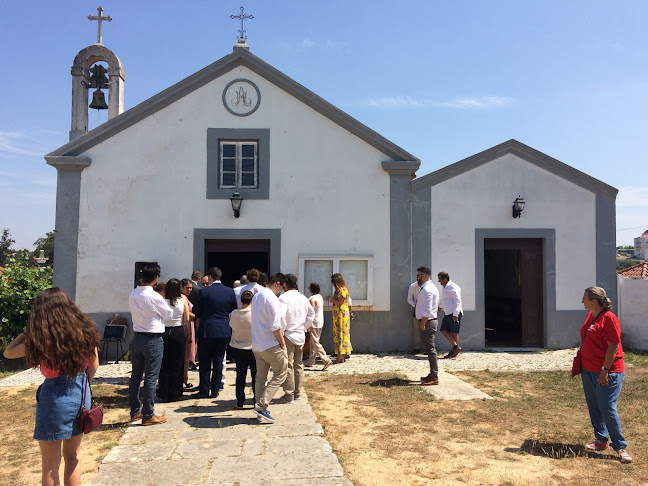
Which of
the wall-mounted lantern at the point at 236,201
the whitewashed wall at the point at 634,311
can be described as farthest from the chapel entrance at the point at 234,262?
the whitewashed wall at the point at 634,311

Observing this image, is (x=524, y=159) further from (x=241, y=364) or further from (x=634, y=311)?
(x=241, y=364)

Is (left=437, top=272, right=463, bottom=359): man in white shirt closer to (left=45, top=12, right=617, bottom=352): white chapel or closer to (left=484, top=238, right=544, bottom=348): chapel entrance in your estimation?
(left=45, top=12, right=617, bottom=352): white chapel

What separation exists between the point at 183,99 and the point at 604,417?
9409mm

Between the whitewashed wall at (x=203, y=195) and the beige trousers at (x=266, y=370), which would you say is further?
the whitewashed wall at (x=203, y=195)

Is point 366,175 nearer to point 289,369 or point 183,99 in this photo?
point 183,99

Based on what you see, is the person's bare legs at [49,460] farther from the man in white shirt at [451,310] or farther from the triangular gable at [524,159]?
the triangular gable at [524,159]

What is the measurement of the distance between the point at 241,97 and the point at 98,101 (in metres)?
3.57

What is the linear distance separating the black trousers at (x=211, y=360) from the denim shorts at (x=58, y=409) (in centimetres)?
333

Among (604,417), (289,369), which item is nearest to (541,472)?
(604,417)

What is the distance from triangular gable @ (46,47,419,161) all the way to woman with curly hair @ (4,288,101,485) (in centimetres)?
792

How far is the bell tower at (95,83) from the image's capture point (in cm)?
1179

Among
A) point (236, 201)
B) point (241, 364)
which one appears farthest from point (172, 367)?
point (236, 201)

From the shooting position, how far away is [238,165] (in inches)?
435

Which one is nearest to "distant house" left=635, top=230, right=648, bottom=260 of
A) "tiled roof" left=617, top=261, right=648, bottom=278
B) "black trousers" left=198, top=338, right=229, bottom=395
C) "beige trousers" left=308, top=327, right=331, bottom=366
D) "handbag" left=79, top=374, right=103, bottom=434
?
"tiled roof" left=617, top=261, right=648, bottom=278
